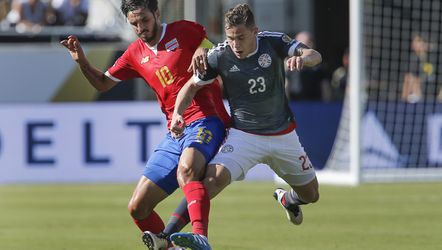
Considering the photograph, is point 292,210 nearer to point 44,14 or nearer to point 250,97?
point 250,97

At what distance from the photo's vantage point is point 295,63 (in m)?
8.90

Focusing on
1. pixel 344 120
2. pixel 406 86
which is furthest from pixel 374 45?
pixel 344 120

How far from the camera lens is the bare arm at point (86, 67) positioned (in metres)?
9.74

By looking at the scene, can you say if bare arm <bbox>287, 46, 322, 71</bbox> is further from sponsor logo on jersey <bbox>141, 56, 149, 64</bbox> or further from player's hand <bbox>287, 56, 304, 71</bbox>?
sponsor logo on jersey <bbox>141, 56, 149, 64</bbox>

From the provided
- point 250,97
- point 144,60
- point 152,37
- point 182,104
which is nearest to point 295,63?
point 250,97

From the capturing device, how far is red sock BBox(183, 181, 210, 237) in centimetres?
887

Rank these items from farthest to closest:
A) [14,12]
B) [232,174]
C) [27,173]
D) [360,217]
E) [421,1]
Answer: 1. [14,12]
2. [421,1]
3. [27,173]
4. [360,217]
5. [232,174]

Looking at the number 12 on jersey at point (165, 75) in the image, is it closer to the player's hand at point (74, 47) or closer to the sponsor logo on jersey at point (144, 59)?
the sponsor logo on jersey at point (144, 59)

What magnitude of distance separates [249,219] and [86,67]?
4337 millimetres

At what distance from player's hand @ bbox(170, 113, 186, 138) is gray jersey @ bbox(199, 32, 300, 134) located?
43cm

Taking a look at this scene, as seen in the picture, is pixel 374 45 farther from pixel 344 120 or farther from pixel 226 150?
pixel 226 150

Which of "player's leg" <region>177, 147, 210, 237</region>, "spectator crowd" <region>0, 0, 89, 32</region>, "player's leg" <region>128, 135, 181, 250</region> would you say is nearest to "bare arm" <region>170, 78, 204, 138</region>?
"player's leg" <region>177, 147, 210, 237</region>

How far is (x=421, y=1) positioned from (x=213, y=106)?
488 inches

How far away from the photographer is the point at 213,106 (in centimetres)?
974
